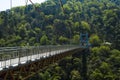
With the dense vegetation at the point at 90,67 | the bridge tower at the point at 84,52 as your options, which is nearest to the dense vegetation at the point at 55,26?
the bridge tower at the point at 84,52

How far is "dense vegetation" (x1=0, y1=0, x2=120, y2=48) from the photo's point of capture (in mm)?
96062

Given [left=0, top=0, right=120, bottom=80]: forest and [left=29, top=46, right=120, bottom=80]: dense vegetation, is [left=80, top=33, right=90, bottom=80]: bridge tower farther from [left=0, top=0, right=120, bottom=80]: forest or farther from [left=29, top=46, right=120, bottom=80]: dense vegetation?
[left=0, top=0, right=120, bottom=80]: forest

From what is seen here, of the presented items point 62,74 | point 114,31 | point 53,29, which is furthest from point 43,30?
point 62,74

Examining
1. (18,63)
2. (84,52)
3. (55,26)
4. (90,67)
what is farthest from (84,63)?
(18,63)

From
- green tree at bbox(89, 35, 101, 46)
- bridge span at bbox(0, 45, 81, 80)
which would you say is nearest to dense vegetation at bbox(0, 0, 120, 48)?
green tree at bbox(89, 35, 101, 46)

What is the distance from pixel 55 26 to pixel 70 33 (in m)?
5.79

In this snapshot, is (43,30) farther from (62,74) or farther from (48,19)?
(62,74)

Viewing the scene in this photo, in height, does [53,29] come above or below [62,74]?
above

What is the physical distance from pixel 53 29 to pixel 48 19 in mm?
13010

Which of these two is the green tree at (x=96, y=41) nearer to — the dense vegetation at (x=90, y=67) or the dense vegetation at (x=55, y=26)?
the dense vegetation at (x=55, y=26)

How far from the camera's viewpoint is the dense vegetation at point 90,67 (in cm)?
6762

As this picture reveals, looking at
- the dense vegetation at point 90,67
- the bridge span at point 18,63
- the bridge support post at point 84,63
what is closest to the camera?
the bridge span at point 18,63

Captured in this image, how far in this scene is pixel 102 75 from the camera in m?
67.6

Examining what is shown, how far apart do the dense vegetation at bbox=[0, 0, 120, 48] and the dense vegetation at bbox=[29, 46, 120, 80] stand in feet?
29.2
